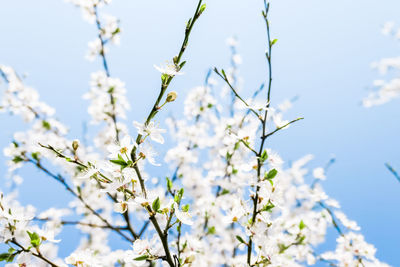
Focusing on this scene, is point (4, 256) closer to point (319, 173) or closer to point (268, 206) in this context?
point (268, 206)

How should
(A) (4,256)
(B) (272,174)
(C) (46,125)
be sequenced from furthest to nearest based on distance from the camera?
(C) (46,125)
(B) (272,174)
(A) (4,256)

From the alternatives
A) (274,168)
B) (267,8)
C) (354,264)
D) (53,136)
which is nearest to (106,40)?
(53,136)

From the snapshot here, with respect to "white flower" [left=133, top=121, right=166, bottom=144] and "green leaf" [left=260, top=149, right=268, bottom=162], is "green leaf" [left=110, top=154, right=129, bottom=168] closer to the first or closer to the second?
"white flower" [left=133, top=121, right=166, bottom=144]

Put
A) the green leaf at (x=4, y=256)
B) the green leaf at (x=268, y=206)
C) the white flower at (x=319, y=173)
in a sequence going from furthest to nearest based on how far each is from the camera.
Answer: the white flower at (x=319, y=173)
the green leaf at (x=268, y=206)
the green leaf at (x=4, y=256)

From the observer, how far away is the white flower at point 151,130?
1175 mm

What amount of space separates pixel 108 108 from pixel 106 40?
3.01 ft

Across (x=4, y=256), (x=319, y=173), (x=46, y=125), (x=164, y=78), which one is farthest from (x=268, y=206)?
(x=46, y=125)

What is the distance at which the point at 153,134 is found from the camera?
1226 millimetres

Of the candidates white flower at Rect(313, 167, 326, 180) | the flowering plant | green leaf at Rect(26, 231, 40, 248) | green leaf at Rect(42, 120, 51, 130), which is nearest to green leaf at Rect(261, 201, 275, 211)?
the flowering plant

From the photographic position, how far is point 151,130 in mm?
1211

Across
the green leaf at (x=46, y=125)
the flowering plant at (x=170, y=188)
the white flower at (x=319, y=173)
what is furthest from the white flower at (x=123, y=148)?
the white flower at (x=319, y=173)

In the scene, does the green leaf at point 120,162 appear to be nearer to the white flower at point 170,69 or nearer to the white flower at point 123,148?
Result: the white flower at point 123,148

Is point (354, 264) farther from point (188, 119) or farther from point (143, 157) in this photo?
point (188, 119)

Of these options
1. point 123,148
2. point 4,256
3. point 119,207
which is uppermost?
point 123,148
